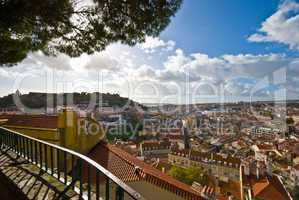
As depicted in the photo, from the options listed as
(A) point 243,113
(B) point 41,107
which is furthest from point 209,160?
(A) point 243,113

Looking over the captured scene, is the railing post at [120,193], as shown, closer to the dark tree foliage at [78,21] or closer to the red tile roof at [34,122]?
the dark tree foliage at [78,21]

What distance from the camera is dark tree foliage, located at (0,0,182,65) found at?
14.5ft

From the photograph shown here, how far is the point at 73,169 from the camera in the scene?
10.7 feet

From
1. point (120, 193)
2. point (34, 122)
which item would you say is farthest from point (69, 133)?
point (120, 193)

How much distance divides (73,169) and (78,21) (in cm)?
340

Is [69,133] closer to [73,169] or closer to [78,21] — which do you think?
[78,21]

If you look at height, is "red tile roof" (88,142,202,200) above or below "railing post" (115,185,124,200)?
below

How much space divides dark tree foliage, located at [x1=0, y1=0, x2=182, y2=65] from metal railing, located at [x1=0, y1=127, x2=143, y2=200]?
2.31m

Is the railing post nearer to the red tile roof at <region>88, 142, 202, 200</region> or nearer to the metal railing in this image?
the metal railing

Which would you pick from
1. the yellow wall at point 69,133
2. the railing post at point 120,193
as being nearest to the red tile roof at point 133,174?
the yellow wall at point 69,133

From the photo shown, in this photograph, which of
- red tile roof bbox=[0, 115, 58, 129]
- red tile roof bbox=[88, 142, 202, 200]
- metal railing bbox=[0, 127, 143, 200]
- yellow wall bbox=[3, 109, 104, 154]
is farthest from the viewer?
red tile roof bbox=[0, 115, 58, 129]

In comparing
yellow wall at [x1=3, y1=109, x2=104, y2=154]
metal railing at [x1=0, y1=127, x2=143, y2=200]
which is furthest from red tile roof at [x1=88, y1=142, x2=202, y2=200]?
metal railing at [x1=0, y1=127, x2=143, y2=200]

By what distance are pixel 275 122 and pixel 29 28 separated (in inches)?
4211

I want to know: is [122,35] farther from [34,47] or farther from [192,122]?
[192,122]
